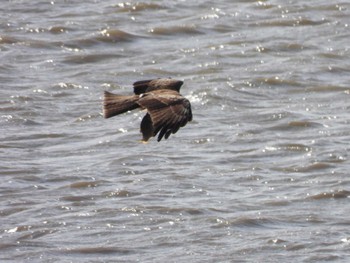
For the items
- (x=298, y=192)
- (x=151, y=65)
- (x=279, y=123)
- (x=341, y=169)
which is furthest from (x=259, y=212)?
(x=151, y=65)

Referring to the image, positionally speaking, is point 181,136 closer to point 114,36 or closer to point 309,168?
point 309,168

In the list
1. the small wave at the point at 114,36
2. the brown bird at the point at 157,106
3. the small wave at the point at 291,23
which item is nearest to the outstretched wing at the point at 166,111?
the brown bird at the point at 157,106

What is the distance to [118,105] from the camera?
7.05 meters

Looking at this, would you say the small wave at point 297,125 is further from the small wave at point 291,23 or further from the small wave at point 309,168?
the small wave at point 291,23

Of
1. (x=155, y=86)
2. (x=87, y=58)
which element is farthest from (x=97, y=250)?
(x=87, y=58)

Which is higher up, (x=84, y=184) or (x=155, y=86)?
(x=155, y=86)

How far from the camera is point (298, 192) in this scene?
980cm

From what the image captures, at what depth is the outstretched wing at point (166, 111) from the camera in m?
6.59

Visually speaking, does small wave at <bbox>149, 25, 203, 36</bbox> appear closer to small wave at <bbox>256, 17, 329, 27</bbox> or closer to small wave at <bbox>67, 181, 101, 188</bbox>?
small wave at <bbox>256, 17, 329, 27</bbox>

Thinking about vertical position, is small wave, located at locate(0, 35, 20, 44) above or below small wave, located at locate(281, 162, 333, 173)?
above

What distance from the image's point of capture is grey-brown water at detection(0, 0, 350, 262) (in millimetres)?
8781

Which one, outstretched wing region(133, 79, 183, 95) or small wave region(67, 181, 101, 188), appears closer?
outstretched wing region(133, 79, 183, 95)

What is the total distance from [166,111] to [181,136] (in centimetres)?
434

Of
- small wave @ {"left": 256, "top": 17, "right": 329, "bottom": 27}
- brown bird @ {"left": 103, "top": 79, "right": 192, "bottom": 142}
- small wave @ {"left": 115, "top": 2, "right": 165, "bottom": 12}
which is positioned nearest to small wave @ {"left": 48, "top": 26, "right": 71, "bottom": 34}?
small wave @ {"left": 115, "top": 2, "right": 165, "bottom": 12}
